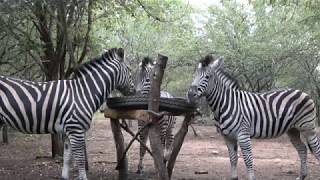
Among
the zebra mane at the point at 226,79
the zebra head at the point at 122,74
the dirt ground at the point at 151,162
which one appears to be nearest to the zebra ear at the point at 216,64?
the zebra mane at the point at 226,79

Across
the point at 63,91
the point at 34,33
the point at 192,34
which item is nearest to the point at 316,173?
the point at 63,91

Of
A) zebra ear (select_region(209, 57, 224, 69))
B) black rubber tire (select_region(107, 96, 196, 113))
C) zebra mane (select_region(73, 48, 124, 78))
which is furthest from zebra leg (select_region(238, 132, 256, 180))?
zebra mane (select_region(73, 48, 124, 78))

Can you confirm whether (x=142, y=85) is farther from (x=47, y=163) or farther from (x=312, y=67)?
(x=312, y=67)

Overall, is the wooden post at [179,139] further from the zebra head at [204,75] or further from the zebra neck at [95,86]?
the zebra neck at [95,86]

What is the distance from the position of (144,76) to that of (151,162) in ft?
9.62

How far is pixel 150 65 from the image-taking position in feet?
34.1

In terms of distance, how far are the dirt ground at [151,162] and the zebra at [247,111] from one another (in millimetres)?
1195

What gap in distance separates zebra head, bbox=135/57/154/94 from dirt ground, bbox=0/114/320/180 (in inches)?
70.3

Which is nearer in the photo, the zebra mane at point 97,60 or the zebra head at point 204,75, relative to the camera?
the zebra head at point 204,75

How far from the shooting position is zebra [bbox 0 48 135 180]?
7.52 metres

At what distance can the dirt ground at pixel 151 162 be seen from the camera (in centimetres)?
974

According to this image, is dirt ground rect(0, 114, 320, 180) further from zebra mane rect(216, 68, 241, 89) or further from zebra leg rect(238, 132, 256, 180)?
zebra mane rect(216, 68, 241, 89)

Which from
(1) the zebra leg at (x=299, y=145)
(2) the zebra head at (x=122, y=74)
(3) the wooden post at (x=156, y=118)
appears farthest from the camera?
(1) the zebra leg at (x=299, y=145)

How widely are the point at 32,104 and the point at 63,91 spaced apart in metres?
0.53
